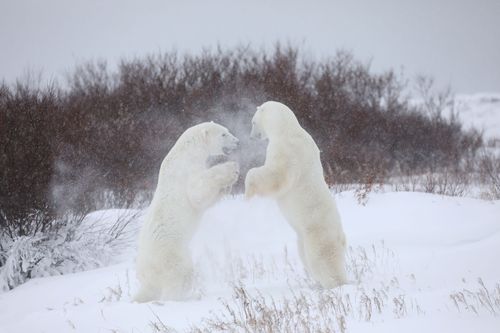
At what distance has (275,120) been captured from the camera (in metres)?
4.44

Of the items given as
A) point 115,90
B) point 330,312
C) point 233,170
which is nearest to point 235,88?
point 115,90

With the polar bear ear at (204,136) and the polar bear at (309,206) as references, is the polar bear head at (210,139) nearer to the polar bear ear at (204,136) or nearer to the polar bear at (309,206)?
the polar bear ear at (204,136)

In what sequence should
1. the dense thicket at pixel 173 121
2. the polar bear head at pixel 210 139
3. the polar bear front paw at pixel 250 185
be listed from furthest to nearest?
1. the dense thicket at pixel 173 121
2. the polar bear head at pixel 210 139
3. the polar bear front paw at pixel 250 185

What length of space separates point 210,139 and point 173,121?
1009cm

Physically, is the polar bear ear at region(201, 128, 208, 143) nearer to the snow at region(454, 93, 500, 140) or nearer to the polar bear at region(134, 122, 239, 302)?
the polar bear at region(134, 122, 239, 302)

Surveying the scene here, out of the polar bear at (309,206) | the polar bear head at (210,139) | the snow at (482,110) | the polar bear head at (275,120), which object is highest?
the polar bear head at (275,120)

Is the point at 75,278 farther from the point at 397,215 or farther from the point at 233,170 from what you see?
the point at 397,215

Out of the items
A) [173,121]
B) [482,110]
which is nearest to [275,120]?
[173,121]

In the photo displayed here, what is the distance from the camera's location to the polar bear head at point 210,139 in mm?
4562

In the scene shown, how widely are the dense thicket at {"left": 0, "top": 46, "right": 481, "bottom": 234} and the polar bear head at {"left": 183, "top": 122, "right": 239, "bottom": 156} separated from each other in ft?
11.9

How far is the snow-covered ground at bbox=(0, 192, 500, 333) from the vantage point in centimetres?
311

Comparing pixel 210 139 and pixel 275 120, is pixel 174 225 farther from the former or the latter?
pixel 275 120

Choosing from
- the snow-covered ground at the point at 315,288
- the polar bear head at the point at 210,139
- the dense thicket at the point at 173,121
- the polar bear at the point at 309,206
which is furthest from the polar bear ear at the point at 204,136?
the dense thicket at the point at 173,121

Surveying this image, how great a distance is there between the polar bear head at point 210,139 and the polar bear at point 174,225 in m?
0.26
